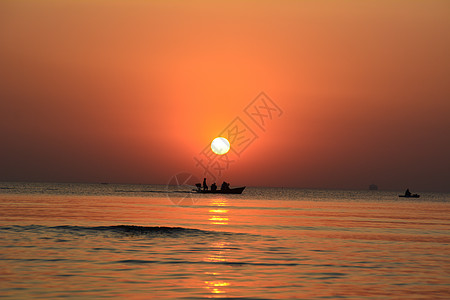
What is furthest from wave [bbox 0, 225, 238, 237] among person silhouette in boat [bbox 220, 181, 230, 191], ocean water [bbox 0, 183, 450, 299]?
person silhouette in boat [bbox 220, 181, 230, 191]

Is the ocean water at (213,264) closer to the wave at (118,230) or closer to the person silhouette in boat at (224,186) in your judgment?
the wave at (118,230)

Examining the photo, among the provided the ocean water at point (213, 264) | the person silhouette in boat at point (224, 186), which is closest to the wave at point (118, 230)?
the ocean water at point (213, 264)

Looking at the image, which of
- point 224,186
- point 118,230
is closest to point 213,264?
point 118,230

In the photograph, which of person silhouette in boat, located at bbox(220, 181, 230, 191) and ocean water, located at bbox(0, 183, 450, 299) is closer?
ocean water, located at bbox(0, 183, 450, 299)

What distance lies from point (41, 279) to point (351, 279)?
11.0m

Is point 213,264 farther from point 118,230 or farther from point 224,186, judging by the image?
point 224,186

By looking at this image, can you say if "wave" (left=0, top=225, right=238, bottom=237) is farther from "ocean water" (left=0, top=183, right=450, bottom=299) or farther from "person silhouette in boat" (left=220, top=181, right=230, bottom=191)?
"person silhouette in boat" (left=220, top=181, right=230, bottom=191)

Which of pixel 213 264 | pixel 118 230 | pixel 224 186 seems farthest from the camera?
pixel 224 186

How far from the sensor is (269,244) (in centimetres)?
3434

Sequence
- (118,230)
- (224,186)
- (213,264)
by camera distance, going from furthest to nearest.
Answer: (224,186) < (118,230) < (213,264)

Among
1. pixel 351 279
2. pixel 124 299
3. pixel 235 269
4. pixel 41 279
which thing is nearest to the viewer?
pixel 124 299

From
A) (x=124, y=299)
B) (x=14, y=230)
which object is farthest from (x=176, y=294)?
(x=14, y=230)

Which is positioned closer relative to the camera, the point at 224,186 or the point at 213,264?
the point at 213,264

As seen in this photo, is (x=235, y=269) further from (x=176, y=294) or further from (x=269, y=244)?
(x=269, y=244)
